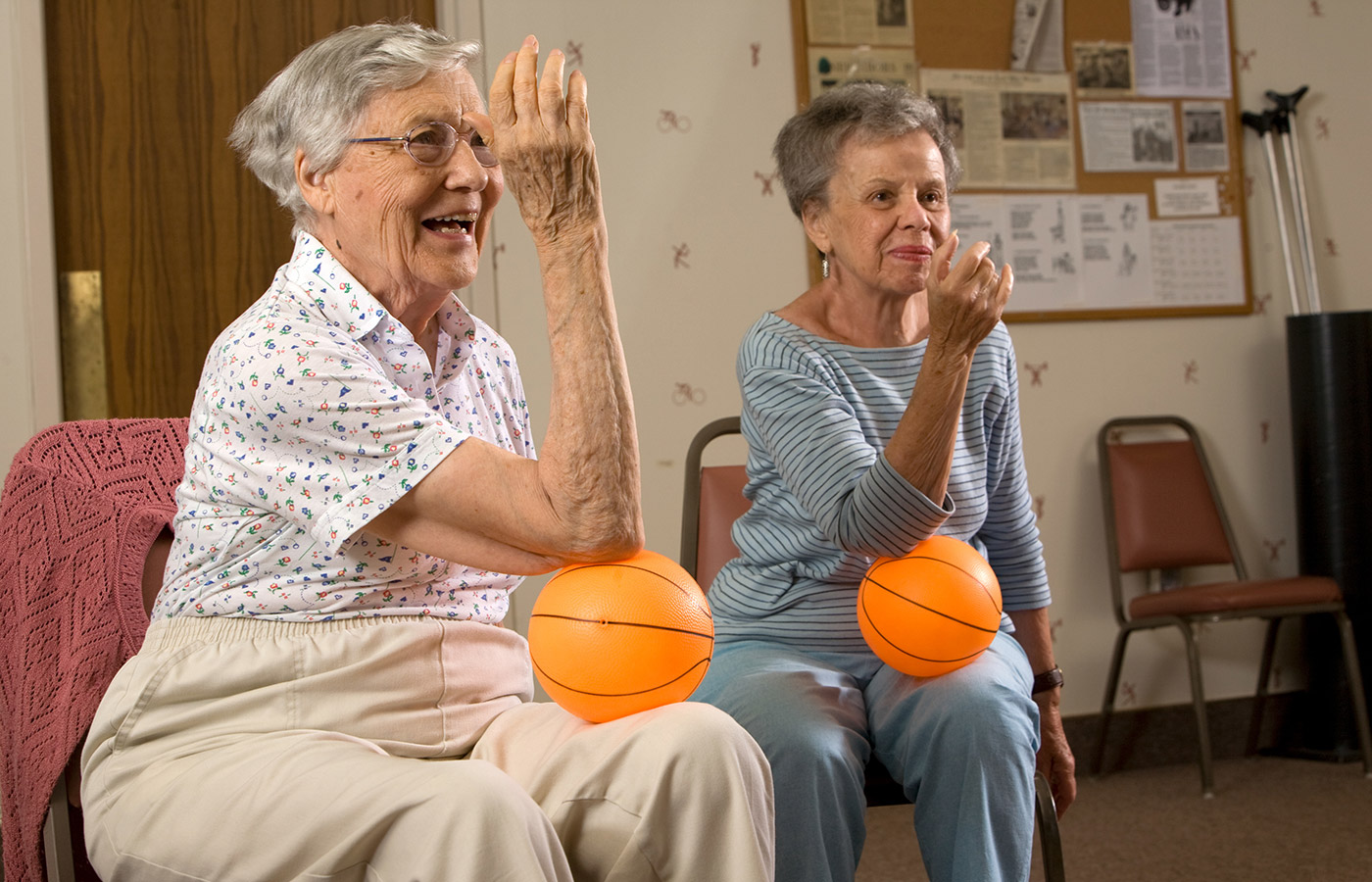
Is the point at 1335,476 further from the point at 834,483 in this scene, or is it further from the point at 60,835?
the point at 60,835

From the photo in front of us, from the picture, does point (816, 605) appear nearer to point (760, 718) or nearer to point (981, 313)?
point (760, 718)

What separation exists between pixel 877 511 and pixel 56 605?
3.12ft

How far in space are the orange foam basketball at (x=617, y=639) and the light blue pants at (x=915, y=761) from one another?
27cm

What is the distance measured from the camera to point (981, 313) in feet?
4.79

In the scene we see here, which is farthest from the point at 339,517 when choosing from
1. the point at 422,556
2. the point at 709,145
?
the point at 709,145

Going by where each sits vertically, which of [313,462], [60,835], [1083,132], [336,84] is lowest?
[60,835]

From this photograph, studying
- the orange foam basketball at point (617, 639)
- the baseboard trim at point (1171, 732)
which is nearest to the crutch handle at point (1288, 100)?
the baseboard trim at point (1171, 732)

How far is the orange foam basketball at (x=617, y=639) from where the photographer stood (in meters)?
1.14

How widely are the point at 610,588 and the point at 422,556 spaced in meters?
0.22

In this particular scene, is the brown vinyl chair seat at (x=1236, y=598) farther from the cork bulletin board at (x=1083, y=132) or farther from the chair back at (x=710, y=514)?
the chair back at (x=710, y=514)

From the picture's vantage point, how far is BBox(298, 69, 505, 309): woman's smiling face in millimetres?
1282

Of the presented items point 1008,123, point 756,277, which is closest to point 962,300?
point 756,277

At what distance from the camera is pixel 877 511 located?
147cm

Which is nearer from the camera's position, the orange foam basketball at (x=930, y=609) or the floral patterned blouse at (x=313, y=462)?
the floral patterned blouse at (x=313, y=462)
